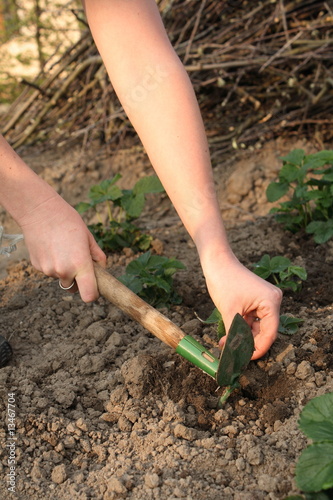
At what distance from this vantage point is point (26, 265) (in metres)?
2.96

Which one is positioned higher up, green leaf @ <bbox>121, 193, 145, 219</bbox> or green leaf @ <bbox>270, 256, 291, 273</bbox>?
green leaf @ <bbox>121, 193, 145, 219</bbox>

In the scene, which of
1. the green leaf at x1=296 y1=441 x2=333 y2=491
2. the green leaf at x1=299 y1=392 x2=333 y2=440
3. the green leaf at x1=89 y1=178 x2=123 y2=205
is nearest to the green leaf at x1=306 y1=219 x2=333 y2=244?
the green leaf at x1=89 y1=178 x2=123 y2=205

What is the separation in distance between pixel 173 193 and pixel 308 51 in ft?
7.28

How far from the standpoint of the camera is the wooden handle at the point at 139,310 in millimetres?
1864

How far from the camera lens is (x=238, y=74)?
3.76 metres

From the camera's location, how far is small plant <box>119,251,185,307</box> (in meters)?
2.40

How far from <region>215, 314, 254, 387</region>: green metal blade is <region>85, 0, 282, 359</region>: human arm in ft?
0.25

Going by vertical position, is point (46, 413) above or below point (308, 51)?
above

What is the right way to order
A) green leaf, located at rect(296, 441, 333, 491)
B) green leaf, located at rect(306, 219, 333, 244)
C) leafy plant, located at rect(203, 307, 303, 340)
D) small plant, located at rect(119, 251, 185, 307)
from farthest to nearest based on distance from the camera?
green leaf, located at rect(306, 219, 333, 244), small plant, located at rect(119, 251, 185, 307), leafy plant, located at rect(203, 307, 303, 340), green leaf, located at rect(296, 441, 333, 491)

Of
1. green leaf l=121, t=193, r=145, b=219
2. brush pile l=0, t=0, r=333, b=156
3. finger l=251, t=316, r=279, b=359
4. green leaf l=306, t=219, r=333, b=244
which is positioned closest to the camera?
finger l=251, t=316, r=279, b=359

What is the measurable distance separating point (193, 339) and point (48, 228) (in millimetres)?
588

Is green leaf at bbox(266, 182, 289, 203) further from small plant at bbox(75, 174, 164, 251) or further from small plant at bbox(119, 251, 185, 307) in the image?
small plant at bbox(119, 251, 185, 307)

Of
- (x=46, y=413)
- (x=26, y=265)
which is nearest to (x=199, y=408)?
(x=46, y=413)

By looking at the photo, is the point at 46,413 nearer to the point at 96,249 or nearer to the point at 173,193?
the point at 96,249
